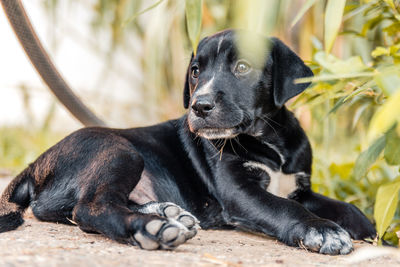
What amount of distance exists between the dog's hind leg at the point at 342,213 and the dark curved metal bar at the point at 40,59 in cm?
152

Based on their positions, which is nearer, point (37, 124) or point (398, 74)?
point (398, 74)

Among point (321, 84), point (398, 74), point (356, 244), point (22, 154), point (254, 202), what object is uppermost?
point (398, 74)

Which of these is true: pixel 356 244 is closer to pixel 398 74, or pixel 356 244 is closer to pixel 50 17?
pixel 398 74

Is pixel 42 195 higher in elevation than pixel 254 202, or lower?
higher

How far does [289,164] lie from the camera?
2.66 meters

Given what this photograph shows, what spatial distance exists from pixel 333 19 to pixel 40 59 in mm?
1965

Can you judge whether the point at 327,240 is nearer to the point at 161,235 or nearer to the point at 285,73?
the point at 161,235

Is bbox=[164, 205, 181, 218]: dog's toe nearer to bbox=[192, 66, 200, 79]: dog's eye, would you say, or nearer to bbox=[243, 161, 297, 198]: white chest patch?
bbox=[243, 161, 297, 198]: white chest patch

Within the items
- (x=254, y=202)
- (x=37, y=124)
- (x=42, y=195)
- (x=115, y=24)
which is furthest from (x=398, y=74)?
(x=37, y=124)

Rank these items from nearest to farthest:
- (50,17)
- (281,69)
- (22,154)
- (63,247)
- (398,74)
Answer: (398,74)
(63,247)
(281,69)
(50,17)
(22,154)

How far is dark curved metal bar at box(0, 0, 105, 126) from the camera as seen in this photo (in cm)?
262

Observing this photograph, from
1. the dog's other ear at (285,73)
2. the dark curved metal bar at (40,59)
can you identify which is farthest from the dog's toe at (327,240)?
the dark curved metal bar at (40,59)

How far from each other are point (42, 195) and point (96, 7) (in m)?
4.38

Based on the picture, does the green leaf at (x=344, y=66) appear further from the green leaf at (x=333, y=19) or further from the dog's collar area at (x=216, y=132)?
the dog's collar area at (x=216, y=132)
